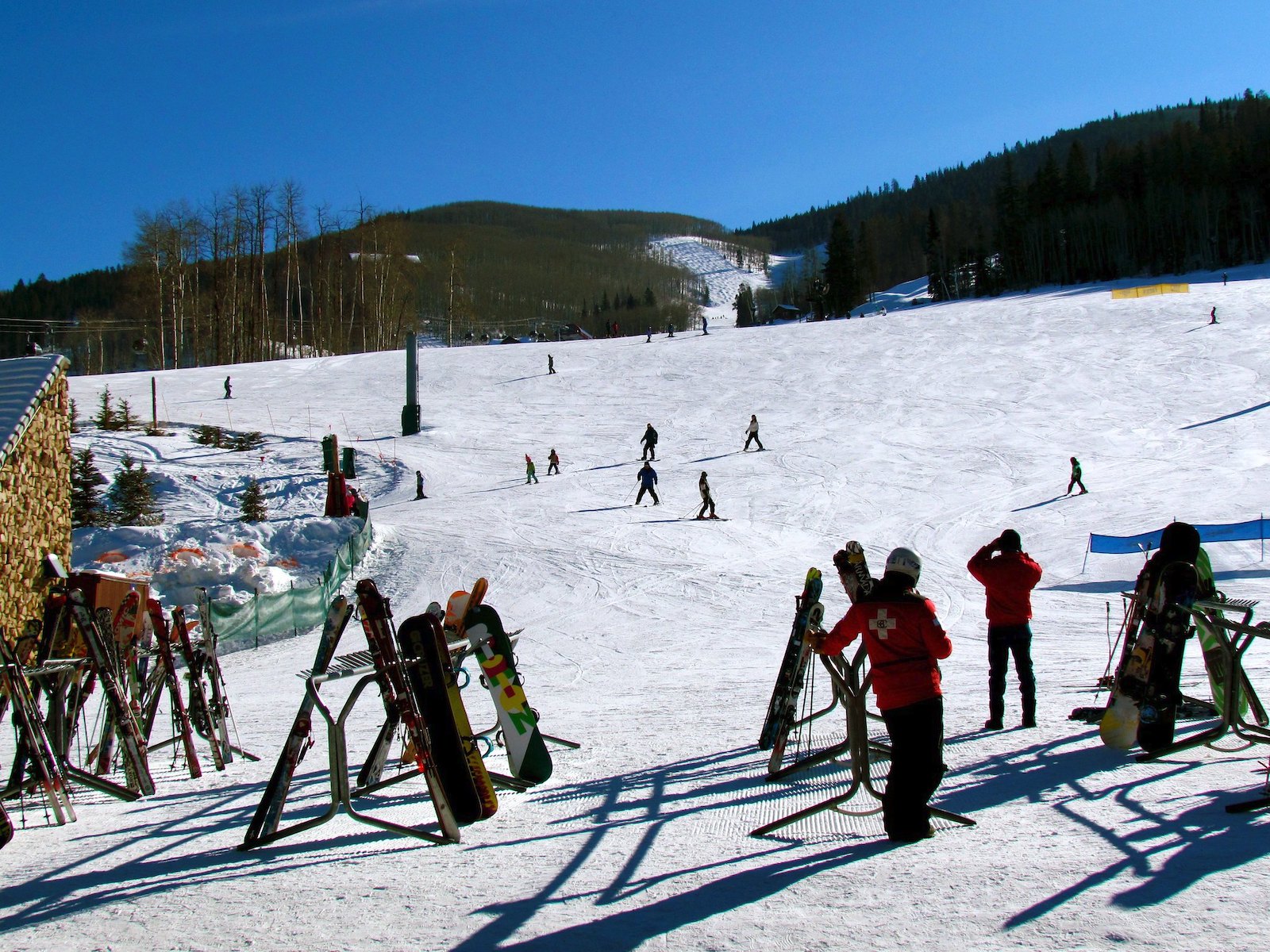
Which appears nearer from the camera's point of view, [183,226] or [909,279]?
[183,226]

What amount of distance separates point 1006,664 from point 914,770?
2.56m

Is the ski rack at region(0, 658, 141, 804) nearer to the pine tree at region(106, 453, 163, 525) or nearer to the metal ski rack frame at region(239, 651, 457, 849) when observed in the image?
the metal ski rack frame at region(239, 651, 457, 849)

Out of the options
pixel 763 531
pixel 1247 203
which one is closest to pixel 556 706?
pixel 763 531

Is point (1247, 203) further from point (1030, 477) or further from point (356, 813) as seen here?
point (356, 813)

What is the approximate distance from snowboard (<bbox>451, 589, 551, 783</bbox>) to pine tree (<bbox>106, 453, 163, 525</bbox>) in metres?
20.4

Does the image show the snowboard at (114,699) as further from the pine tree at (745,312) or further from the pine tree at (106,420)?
the pine tree at (745,312)

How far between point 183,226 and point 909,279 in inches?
3870

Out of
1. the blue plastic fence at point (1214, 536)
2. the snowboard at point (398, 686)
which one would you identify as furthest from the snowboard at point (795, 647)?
the blue plastic fence at point (1214, 536)

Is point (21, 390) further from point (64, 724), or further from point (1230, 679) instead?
point (1230, 679)

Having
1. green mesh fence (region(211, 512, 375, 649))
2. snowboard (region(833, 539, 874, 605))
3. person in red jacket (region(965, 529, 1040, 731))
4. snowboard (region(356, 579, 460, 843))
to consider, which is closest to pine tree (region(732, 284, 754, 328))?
green mesh fence (region(211, 512, 375, 649))

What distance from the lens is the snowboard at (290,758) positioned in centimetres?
441

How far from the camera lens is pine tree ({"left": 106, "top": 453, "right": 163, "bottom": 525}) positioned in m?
22.5

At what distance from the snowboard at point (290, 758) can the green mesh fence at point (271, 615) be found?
9831 millimetres

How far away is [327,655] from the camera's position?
15.4 feet
